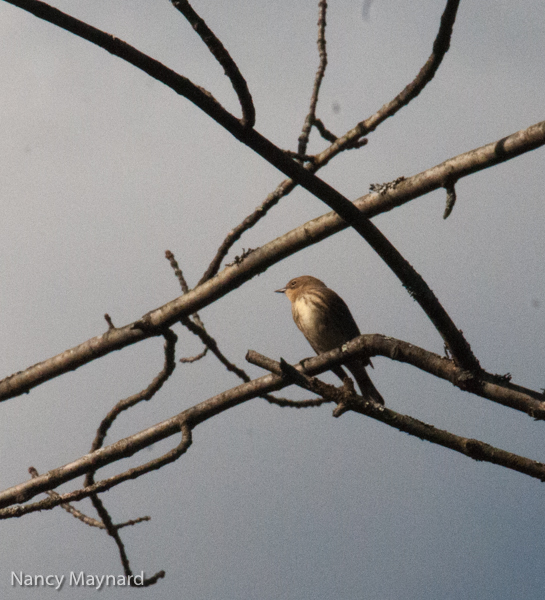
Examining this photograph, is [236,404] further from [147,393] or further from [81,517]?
[81,517]

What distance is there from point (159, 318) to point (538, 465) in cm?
236

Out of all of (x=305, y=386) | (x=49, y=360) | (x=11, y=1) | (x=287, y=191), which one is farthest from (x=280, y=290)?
(x=11, y=1)

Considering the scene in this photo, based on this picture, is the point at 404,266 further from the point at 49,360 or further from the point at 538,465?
the point at 49,360

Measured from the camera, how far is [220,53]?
8.27ft

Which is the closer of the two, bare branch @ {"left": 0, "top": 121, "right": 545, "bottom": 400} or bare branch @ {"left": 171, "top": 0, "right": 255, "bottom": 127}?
bare branch @ {"left": 171, "top": 0, "right": 255, "bottom": 127}

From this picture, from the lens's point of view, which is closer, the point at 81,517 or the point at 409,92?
the point at 409,92

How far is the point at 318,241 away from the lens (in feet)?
12.3

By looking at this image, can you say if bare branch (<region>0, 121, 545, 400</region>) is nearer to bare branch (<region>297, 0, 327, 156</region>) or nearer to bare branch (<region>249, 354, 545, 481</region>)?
bare branch (<region>249, 354, 545, 481</region>)

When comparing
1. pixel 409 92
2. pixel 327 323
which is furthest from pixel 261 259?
pixel 327 323

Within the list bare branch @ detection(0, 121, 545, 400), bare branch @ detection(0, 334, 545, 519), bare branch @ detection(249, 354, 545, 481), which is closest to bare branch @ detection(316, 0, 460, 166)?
bare branch @ detection(0, 121, 545, 400)

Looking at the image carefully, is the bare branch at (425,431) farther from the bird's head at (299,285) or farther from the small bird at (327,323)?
the bird's head at (299,285)

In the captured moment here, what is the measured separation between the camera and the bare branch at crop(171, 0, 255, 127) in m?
2.50

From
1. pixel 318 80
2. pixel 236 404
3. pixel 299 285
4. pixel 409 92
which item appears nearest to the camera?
pixel 236 404

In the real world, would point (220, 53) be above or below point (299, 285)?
below
